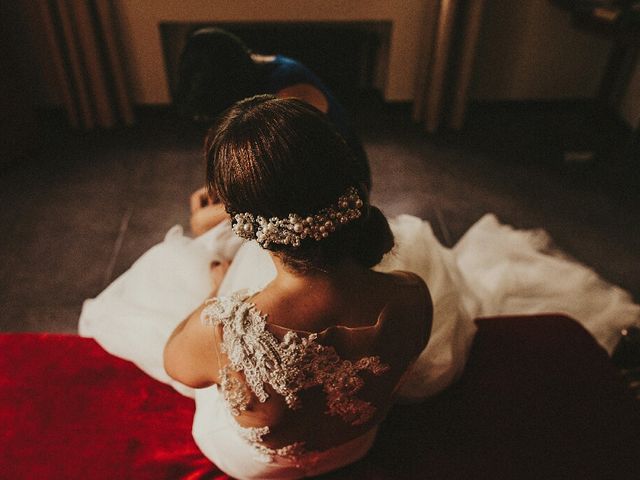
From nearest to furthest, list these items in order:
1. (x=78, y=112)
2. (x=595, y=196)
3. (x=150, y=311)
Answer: (x=150, y=311) < (x=595, y=196) < (x=78, y=112)

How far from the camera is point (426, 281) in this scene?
143cm

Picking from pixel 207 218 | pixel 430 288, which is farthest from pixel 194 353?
pixel 207 218

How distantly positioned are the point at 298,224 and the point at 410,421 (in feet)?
2.35

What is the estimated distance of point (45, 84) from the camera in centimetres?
342

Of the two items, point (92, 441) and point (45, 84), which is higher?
point (92, 441)

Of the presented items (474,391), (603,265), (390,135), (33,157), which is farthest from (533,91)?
(33,157)

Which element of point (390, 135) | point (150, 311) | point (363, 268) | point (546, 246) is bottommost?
point (390, 135)

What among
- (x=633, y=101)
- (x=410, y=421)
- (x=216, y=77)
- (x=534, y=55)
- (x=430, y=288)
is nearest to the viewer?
(x=410, y=421)

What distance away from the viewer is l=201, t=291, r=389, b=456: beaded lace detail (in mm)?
807

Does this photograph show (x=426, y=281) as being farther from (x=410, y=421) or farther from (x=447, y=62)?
(x=447, y=62)

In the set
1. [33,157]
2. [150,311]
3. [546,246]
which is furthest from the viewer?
[33,157]

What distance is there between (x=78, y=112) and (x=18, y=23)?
23.4 inches

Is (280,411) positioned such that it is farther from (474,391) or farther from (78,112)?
(78,112)

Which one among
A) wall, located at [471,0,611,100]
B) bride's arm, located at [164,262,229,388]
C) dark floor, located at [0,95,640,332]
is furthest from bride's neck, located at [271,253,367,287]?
wall, located at [471,0,611,100]
